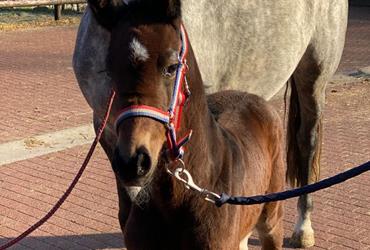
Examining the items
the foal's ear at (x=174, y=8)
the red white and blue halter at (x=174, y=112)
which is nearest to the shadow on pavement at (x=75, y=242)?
the red white and blue halter at (x=174, y=112)

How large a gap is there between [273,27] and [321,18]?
80cm

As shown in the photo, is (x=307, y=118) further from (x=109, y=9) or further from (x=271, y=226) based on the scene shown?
(x=109, y=9)

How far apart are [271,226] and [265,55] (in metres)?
1.27

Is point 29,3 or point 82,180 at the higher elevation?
point 82,180

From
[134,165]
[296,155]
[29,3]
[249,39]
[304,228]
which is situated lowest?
[29,3]

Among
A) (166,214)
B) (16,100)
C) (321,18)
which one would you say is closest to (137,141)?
(166,214)

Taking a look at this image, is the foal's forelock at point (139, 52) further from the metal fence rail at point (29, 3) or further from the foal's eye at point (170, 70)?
the metal fence rail at point (29, 3)

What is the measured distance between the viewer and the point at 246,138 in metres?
3.59

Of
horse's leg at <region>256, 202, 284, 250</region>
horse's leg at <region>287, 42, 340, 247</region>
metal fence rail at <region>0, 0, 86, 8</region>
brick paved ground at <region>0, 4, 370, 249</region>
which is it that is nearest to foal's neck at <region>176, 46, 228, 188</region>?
horse's leg at <region>256, 202, 284, 250</region>

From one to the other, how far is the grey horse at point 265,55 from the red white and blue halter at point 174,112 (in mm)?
304

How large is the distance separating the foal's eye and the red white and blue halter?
2cm

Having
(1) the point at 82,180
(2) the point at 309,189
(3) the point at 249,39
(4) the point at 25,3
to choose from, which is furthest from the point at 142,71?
(4) the point at 25,3

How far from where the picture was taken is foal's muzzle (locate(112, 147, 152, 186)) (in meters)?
2.28

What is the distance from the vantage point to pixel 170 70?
2.49 metres
